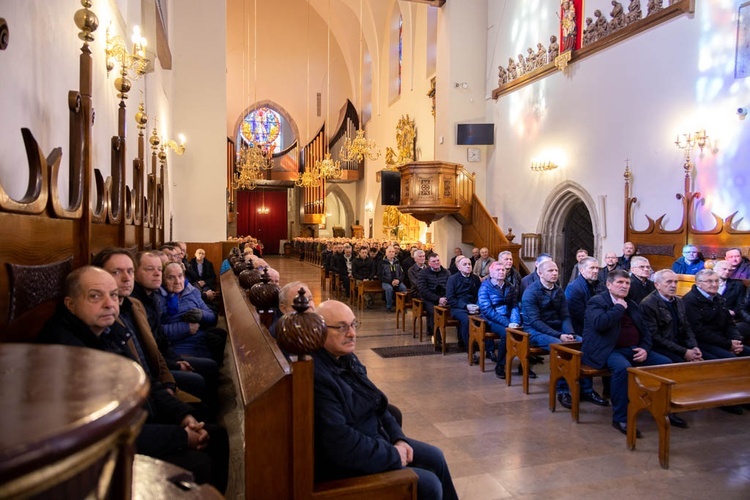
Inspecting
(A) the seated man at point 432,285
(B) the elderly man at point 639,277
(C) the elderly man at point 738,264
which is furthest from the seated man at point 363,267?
(C) the elderly man at point 738,264

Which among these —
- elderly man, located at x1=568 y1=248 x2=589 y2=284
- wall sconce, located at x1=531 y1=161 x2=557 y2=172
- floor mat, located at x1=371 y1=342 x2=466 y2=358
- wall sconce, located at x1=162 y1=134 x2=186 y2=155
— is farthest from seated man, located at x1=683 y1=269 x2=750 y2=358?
wall sconce, located at x1=162 y1=134 x2=186 y2=155

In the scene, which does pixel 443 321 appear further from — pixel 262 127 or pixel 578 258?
pixel 262 127

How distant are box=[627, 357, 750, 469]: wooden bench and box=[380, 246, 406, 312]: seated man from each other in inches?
228

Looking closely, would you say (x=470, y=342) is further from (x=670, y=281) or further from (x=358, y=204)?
(x=358, y=204)

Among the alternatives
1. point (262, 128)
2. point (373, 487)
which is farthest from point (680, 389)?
point (262, 128)

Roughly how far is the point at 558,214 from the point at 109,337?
9.59m

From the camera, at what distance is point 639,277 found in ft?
16.9

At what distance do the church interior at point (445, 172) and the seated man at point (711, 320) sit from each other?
65 centimetres

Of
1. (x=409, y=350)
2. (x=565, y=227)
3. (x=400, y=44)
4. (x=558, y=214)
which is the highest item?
(x=400, y=44)

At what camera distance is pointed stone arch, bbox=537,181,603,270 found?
32.0 feet

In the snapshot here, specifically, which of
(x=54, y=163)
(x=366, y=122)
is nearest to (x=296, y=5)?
(x=366, y=122)

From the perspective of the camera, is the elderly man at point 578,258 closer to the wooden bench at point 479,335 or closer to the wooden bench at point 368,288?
the wooden bench at point 479,335

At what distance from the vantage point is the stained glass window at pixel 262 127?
25.2 metres

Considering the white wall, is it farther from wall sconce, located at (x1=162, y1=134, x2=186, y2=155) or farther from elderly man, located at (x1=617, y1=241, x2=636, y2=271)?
wall sconce, located at (x1=162, y1=134, x2=186, y2=155)
